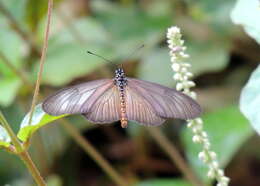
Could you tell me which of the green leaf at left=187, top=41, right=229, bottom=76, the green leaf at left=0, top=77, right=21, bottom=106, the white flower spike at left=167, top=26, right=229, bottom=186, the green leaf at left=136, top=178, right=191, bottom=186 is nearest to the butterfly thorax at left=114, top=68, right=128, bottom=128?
the white flower spike at left=167, top=26, right=229, bottom=186

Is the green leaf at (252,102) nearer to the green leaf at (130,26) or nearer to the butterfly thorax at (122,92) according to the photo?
the butterfly thorax at (122,92)

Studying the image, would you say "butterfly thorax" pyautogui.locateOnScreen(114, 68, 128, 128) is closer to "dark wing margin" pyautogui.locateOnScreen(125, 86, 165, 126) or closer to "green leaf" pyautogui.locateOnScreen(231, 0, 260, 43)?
"dark wing margin" pyautogui.locateOnScreen(125, 86, 165, 126)

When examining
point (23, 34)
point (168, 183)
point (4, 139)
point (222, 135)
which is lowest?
point (168, 183)

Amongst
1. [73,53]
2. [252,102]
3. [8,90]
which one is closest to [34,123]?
[252,102]

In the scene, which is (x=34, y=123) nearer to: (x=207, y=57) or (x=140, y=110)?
(x=140, y=110)

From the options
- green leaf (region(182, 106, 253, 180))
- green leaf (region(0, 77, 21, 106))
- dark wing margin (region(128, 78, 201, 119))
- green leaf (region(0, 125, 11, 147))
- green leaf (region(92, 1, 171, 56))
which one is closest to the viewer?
green leaf (region(0, 125, 11, 147))

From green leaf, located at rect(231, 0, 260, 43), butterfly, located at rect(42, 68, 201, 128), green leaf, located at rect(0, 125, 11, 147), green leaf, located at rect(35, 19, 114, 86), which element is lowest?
green leaf, located at rect(0, 125, 11, 147)
